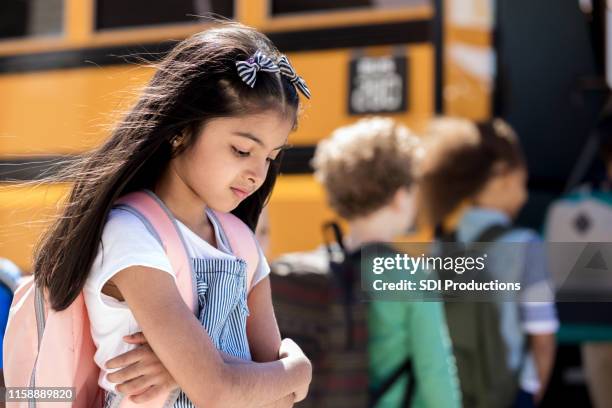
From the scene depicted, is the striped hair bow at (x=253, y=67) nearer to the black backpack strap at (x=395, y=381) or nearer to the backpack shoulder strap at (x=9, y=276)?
the backpack shoulder strap at (x=9, y=276)

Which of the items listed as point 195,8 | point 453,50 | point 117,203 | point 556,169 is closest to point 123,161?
point 117,203

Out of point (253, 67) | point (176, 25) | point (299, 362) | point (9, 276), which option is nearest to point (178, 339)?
point (299, 362)

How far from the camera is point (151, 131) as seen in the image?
3.45 feet

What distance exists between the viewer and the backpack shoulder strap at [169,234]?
1017mm

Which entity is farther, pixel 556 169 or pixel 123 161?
pixel 556 169

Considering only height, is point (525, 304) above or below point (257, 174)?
Result: below

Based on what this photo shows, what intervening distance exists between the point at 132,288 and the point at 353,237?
1.08 meters

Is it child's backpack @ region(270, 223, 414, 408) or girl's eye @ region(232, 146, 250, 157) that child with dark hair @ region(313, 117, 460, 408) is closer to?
child's backpack @ region(270, 223, 414, 408)

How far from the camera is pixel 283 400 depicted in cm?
106

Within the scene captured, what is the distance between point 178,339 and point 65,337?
138 millimetres

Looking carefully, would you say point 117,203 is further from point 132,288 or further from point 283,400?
point 283,400

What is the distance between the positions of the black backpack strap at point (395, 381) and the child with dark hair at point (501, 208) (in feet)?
2.04

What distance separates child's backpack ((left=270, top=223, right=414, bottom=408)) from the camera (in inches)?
70.0

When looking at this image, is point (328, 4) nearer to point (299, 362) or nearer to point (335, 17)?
point (335, 17)
